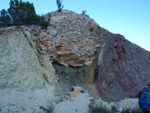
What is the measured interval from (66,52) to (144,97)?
25.2 feet

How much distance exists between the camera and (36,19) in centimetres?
1320

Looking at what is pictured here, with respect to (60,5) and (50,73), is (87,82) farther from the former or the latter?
(60,5)

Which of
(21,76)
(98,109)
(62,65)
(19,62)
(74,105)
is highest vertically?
(19,62)

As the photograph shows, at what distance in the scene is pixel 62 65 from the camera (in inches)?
515

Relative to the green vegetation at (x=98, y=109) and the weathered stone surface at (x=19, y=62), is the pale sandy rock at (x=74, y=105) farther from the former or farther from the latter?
the weathered stone surface at (x=19, y=62)

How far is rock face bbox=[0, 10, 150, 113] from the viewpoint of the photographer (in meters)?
9.35

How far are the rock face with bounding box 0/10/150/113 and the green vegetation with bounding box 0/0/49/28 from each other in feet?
2.26

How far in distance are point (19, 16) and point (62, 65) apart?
453cm

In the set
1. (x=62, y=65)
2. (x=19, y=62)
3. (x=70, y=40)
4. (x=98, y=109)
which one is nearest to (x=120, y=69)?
(x=70, y=40)

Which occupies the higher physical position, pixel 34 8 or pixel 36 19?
pixel 34 8

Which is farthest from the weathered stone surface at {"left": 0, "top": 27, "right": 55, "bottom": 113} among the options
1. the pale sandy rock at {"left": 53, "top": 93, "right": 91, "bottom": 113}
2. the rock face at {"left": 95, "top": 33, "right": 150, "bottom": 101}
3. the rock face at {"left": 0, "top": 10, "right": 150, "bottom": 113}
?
the rock face at {"left": 95, "top": 33, "right": 150, "bottom": 101}

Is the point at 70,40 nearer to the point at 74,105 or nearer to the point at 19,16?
the point at 19,16

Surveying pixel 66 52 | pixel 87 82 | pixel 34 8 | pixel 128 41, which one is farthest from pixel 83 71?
pixel 128 41

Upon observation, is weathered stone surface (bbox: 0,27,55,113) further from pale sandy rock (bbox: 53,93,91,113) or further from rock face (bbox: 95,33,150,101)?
rock face (bbox: 95,33,150,101)
